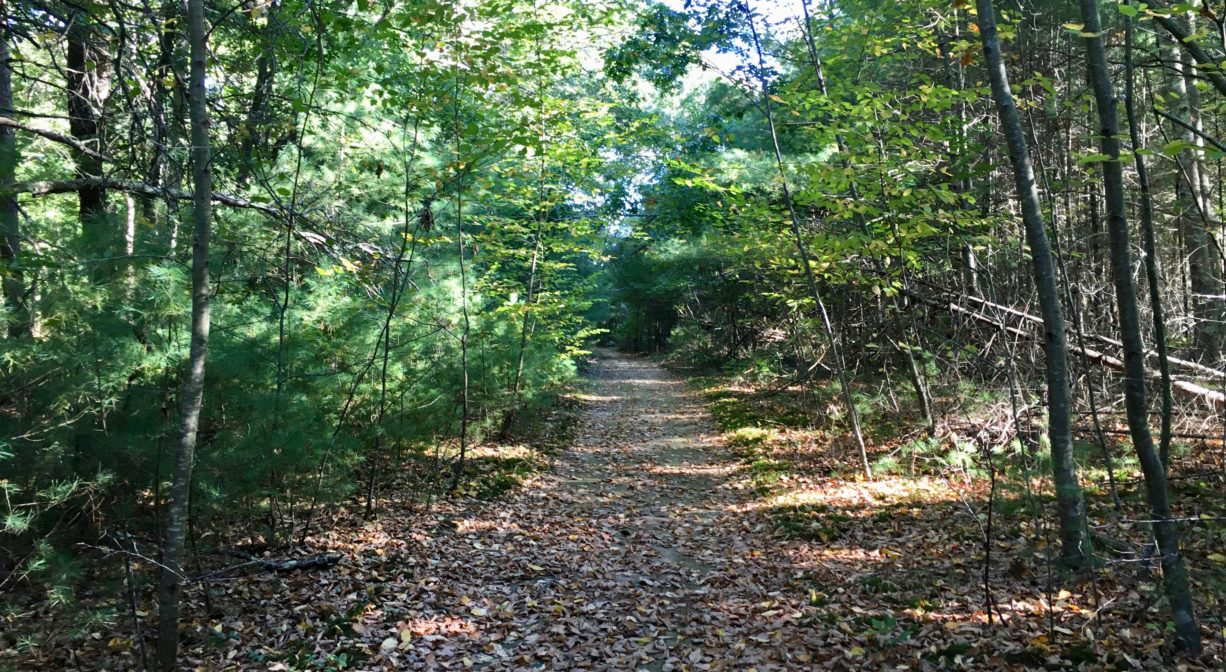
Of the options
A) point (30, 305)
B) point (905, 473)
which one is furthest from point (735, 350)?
point (30, 305)

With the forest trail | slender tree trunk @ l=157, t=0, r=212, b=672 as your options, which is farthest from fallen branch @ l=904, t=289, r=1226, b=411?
slender tree trunk @ l=157, t=0, r=212, b=672

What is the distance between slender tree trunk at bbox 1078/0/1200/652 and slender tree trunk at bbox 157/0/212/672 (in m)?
5.39

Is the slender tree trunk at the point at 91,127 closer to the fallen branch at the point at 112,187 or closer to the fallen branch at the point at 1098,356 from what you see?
the fallen branch at the point at 112,187

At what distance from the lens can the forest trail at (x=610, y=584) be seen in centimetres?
486

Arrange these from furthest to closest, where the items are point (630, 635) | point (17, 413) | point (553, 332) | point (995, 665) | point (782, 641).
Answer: point (553, 332)
point (630, 635)
point (782, 641)
point (17, 413)
point (995, 665)

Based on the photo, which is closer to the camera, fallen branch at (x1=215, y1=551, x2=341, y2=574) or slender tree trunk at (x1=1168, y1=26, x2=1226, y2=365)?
fallen branch at (x1=215, y1=551, x2=341, y2=574)

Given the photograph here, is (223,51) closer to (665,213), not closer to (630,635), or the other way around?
(665,213)

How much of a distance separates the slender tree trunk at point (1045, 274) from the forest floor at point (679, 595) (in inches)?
27.0

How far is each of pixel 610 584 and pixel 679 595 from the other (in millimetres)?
692

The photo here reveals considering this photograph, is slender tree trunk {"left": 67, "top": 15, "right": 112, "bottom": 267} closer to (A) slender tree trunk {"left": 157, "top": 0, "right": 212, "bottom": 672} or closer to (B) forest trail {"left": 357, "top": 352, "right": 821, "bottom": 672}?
(A) slender tree trunk {"left": 157, "top": 0, "right": 212, "bottom": 672}

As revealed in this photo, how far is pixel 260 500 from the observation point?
638cm

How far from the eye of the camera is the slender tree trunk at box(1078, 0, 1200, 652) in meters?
3.83

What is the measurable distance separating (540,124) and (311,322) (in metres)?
5.05

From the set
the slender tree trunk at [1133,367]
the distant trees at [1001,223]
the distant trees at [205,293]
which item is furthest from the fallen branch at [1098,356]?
the distant trees at [205,293]
